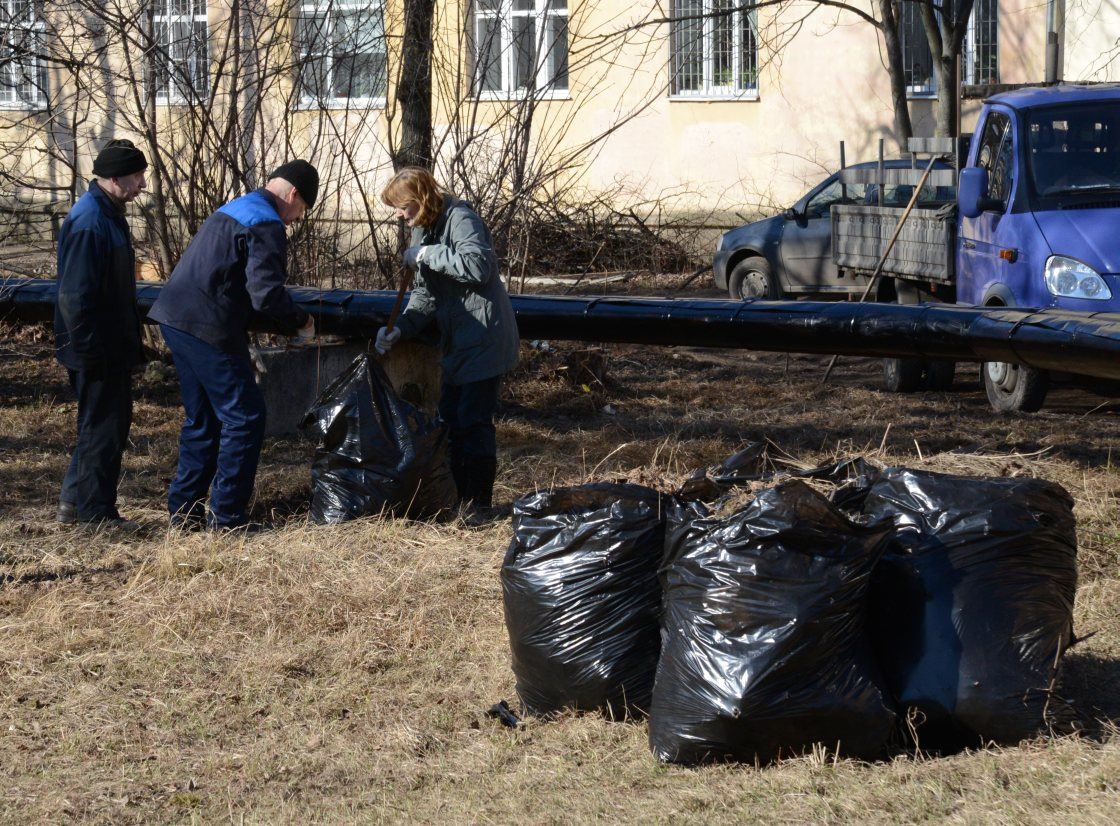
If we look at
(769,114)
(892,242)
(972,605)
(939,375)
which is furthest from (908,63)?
(972,605)

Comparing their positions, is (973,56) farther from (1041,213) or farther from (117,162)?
(117,162)

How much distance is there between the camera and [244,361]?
573 centimetres

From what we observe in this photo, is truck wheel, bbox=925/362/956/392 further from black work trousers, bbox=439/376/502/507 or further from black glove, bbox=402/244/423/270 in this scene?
black glove, bbox=402/244/423/270

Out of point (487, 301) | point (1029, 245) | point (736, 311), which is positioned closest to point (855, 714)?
point (487, 301)

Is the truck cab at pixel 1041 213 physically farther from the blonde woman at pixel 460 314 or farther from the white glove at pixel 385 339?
the white glove at pixel 385 339

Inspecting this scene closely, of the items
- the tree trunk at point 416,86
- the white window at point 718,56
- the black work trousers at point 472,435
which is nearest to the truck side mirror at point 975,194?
the tree trunk at point 416,86

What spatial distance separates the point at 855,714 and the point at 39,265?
28.7ft

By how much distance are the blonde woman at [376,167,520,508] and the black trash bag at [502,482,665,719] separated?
202 centimetres

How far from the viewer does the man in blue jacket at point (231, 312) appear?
5.54 m

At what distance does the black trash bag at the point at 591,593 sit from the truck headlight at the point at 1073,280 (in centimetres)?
477

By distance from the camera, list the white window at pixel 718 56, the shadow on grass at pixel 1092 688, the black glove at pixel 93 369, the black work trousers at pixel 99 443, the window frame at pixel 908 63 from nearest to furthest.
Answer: the shadow on grass at pixel 1092 688 → the black glove at pixel 93 369 → the black work trousers at pixel 99 443 → the window frame at pixel 908 63 → the white window at pixel 718 56

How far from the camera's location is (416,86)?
31.1 feet

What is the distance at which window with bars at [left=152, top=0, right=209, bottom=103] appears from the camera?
8383 millimetres

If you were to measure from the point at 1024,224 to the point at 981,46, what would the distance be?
10.7 m
